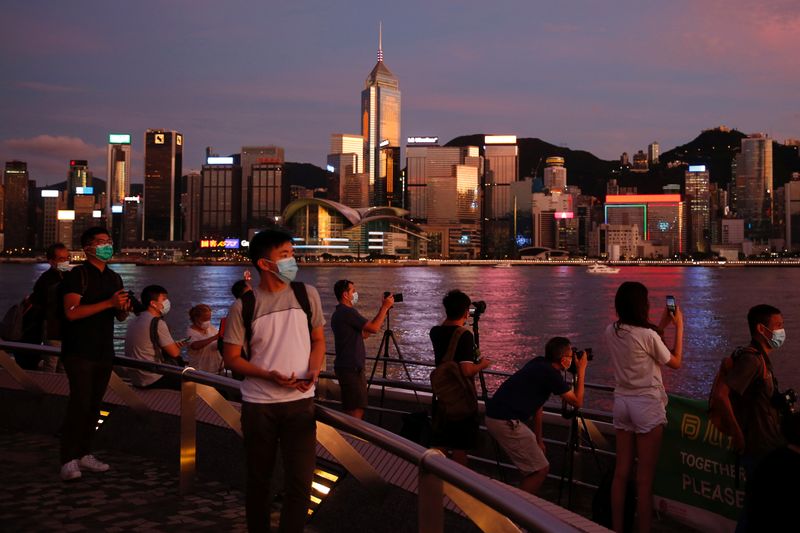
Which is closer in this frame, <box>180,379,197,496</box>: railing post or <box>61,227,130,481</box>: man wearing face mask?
<box>180,379,197,496</box>: railing post

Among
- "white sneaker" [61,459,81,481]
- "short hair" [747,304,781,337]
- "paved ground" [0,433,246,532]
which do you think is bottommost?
"paved ground" [0,433,246,532]

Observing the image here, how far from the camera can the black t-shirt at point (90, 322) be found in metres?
5.89

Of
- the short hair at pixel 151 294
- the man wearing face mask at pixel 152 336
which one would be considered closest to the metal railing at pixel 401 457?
the man wearing face mask at pixel 152 336

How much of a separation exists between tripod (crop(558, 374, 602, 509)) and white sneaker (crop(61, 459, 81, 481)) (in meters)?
3.68

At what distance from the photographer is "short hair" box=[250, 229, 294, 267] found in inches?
169

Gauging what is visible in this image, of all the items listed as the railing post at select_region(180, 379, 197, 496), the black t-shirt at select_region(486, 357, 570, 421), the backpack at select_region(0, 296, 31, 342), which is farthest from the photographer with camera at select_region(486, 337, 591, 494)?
the backpack at select_region(0, 296, 31, 342)

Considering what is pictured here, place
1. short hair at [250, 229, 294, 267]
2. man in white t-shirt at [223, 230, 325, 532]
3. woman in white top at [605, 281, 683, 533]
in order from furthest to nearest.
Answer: woman in white top at [605, 281, 683, 533], short hair at [250, 229, 294, 267], man in white t-shirt at [223, 230, 325, 532]

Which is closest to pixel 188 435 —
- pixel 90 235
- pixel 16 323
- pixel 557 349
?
pixel 90 235

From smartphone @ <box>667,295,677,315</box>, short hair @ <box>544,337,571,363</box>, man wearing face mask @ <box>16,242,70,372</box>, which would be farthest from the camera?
man wearing face mask @ <box>16,242,70,372</box>

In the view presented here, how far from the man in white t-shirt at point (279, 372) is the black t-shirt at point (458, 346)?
1.65 m

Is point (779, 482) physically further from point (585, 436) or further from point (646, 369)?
point (585, 436)

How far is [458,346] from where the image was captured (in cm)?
577

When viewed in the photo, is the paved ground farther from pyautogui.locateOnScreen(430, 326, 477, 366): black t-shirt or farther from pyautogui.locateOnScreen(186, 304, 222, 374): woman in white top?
pyautogui.locateOnScreen(186, 304, 222, 374): woman in white top

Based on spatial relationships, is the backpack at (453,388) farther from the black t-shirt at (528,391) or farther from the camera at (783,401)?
the camera at (783,401)
